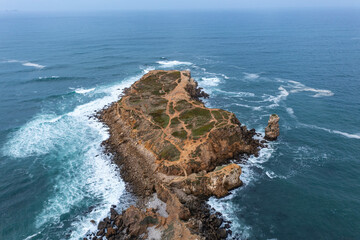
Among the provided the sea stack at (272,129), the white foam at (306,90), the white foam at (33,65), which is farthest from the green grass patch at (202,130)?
the white foam at (33,65)

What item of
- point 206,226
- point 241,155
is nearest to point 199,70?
point 241,155

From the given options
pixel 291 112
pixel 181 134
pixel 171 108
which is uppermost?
pixel 171 108

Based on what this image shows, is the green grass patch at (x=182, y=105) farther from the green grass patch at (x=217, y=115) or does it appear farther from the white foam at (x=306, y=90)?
the white foam at (x=306, y=90)

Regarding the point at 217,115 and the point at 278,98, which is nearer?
the point at 217,115

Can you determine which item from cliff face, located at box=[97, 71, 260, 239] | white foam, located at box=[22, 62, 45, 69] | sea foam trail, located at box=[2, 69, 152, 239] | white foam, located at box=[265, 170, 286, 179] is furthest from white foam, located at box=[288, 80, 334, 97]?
white foam, located at box=[22, 62, 45, 69]

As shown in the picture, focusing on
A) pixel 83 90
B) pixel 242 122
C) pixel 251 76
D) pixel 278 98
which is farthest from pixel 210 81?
pixel 83 90

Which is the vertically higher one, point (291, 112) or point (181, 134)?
point (181, 134)

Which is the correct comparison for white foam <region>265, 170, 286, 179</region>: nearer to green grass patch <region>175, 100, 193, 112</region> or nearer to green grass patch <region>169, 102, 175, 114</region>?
green grass patch <region>175, 100, 193, 112</region>

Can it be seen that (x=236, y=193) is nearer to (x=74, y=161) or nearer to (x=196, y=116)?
(x=196, y=116)
